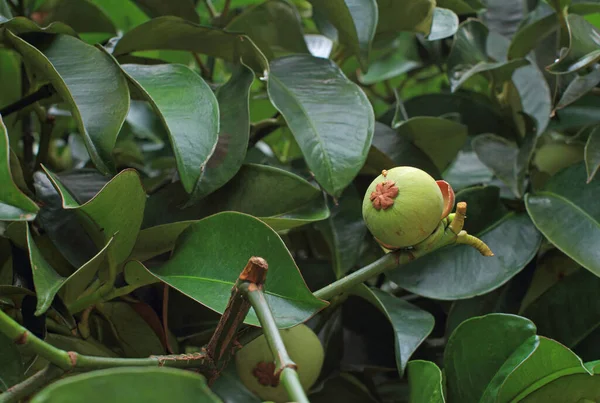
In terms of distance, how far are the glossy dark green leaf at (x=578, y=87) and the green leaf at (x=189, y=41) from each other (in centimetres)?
35

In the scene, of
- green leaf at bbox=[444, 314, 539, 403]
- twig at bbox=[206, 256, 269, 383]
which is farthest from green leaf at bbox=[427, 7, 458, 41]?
twig at bbox=[206, 256, 269, 383]

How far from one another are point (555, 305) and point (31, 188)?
587 mm

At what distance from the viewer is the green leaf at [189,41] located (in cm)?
69

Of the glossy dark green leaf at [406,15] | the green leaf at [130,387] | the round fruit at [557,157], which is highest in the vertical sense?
the green leaf at [130,387]

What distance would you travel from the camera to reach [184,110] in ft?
1.91

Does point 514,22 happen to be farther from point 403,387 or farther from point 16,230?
point 16,230

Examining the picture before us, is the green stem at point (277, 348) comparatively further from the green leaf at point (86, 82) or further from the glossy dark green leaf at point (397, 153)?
the glossy dark green leaf at point (397, 153)

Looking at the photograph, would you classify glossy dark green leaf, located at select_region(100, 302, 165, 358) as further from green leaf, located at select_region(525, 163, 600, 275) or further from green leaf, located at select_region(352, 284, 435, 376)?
green leaf, located at select_region(525, 163, 600, 275)

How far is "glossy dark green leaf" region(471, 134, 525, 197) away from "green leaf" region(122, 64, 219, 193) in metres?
0.37

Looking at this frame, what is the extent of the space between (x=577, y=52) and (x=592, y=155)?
11cm

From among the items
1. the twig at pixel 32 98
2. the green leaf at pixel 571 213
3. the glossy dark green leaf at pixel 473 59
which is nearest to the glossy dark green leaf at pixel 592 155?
the green leaf at pixel 571 213

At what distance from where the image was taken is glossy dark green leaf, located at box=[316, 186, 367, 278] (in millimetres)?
667

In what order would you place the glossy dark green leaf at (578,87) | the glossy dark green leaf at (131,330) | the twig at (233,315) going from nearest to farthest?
the twig at (233,315) < the glossy dark green leaf at (131,330) < the glossy dark green leaf at (578,87)

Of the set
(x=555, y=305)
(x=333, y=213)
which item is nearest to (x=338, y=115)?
(x=333, y=213)
